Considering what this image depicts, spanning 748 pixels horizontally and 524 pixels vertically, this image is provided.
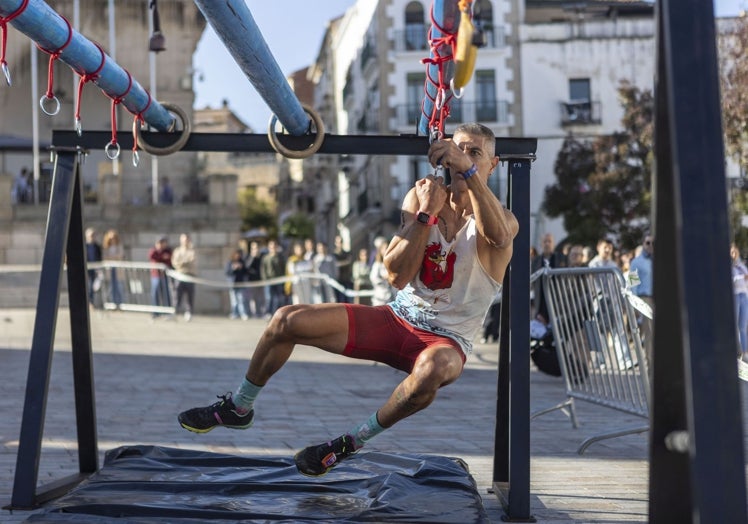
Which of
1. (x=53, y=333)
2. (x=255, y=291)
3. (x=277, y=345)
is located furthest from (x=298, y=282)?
(x=277, y=345)

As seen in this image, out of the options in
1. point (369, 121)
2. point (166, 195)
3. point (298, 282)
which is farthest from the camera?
point (369, 121)

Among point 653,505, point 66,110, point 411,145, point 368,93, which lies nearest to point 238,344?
point 411,145

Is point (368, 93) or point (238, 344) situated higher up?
point (368, 93)

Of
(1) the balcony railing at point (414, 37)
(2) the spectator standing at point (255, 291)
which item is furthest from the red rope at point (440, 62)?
(1) the balcony railing at point (414, 37)

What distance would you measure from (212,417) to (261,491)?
20.3 inches

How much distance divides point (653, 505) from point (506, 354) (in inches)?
108

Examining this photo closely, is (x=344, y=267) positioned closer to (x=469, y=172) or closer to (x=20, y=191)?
A: (x=20, y=191)

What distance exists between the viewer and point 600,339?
8375 millimetres

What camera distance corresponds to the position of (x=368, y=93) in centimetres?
5481

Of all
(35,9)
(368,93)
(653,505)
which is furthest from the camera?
(368,93)

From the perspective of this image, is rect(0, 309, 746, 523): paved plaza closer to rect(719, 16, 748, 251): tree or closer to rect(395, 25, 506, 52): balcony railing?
rect(719, 16, 748, 251): tree

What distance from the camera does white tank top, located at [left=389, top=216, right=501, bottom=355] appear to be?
5.38m

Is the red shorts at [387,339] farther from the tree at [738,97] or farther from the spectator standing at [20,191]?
the spectator standing at [20,191]

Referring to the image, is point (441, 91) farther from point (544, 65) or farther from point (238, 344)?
point (544, 65)
